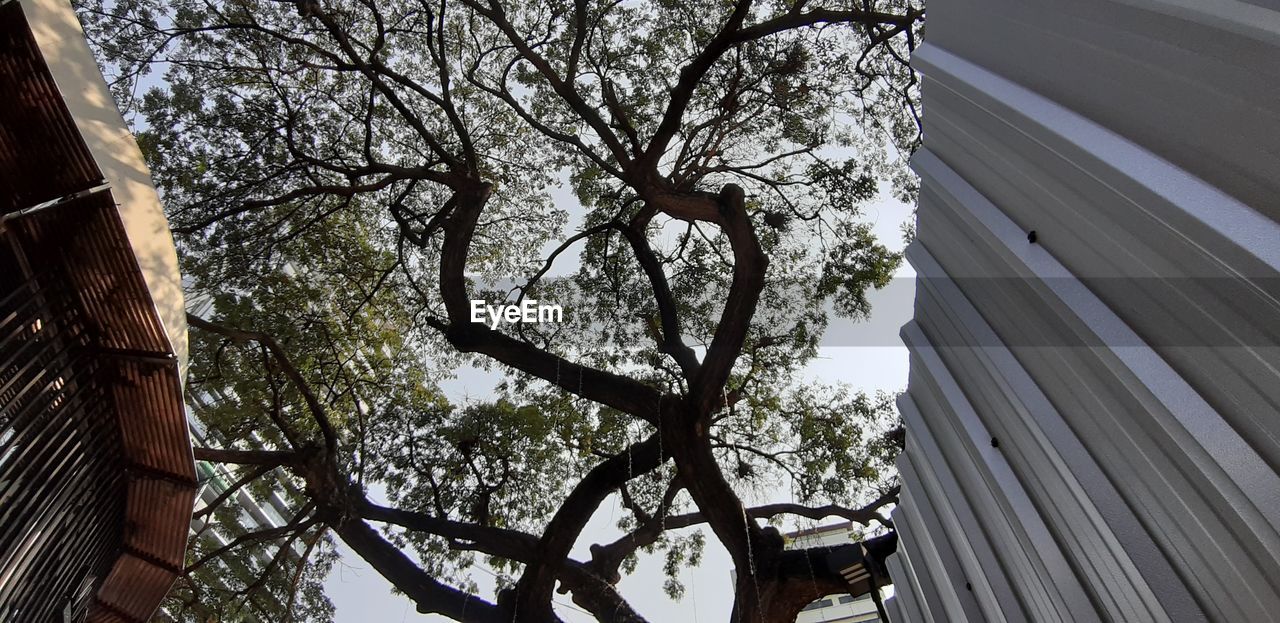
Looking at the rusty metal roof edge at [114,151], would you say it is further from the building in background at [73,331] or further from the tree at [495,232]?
the tree at [495,232]

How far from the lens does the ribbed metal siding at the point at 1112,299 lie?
120 cm

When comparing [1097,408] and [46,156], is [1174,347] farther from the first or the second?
[46,156]

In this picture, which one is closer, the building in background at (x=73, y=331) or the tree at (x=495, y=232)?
the building in background at (x=73, y=331)

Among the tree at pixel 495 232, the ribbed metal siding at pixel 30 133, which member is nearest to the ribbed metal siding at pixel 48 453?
the ribbed metal siding at pixel 30 133

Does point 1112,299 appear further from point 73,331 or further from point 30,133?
point 73,331

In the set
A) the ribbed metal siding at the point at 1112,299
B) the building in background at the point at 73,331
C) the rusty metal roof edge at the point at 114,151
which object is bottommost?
the ribbed metal siding at the point at 1112,299

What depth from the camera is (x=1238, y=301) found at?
1215mm

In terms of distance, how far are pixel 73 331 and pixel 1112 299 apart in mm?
3498

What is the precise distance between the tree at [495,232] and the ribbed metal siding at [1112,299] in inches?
155

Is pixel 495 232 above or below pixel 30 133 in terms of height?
above

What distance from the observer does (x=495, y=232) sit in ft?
30.0

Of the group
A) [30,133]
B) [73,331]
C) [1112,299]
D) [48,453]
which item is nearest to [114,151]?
[30,133]

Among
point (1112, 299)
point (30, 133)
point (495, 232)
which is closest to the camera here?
point (1112, 299)

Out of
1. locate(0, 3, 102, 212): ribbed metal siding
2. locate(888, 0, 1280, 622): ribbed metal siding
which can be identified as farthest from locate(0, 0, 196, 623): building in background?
locate(888, 0, 1280, 622): ribbed metal siding
